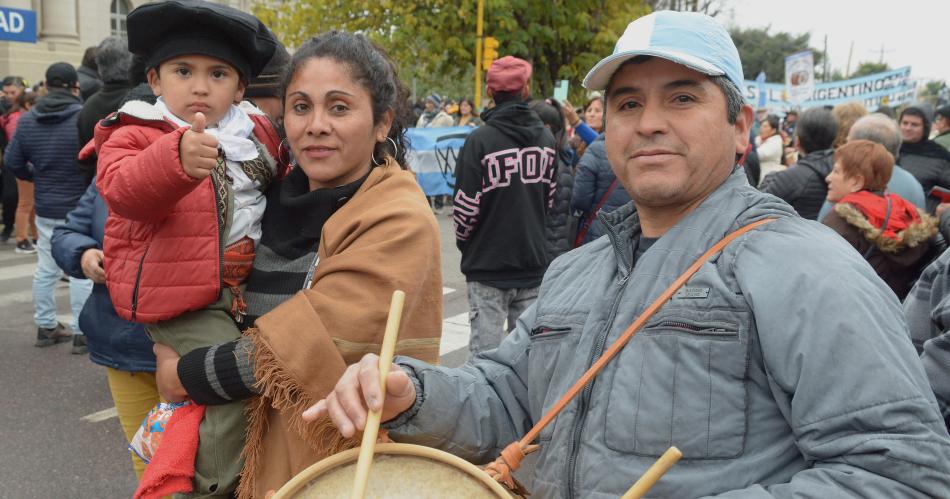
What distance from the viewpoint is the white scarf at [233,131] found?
7.47ft

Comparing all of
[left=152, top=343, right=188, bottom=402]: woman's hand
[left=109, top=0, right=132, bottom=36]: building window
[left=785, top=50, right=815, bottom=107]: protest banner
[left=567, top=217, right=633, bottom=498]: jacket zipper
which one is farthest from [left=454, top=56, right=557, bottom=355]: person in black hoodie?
[left=109, top=0, right=132, bottom=36]: building window

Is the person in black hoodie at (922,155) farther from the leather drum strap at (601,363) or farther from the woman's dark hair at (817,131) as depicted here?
the leather drum strap at (601,363)

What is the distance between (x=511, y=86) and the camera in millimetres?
5184

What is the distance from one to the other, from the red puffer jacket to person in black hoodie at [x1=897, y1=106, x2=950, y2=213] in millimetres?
5558

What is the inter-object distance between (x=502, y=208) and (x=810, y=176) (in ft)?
7.22

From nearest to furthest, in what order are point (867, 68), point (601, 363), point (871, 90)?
point (601, 363)
point (871, 90)
point (867, 68)

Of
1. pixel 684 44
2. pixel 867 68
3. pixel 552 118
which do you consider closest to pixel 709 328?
pixel 684 44

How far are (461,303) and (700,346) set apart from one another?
7301mm

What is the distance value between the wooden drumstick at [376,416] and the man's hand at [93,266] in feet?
6.32

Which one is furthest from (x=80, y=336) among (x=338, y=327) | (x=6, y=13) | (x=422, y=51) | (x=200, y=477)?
(x=422, y=51)

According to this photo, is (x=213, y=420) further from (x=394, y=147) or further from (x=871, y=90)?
(x=871, y=90)

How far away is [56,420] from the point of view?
510cm

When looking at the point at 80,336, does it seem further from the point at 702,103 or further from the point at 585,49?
the point at 585,49

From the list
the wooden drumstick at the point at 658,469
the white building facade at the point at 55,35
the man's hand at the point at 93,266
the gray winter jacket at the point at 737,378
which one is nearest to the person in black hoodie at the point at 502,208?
the man's hand at the point at 93,266
